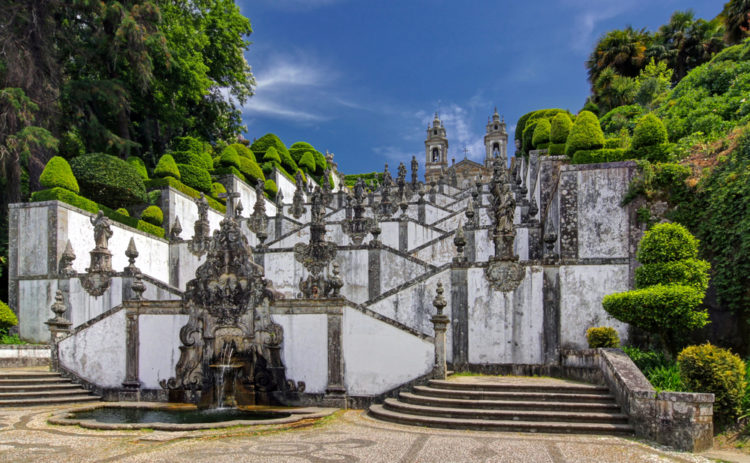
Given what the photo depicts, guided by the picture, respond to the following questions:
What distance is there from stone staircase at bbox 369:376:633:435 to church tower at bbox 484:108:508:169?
6388 centimetres

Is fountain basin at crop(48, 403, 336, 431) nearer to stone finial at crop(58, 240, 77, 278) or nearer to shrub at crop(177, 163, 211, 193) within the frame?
stone finial at crop(58, 240, 77, 278)

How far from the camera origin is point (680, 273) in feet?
40.8

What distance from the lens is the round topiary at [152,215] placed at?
25859 mm

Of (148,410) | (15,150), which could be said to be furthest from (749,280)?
(15,150)

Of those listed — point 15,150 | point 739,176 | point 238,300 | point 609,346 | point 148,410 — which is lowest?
point 148,410

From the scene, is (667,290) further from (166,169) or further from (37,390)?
(166,169)

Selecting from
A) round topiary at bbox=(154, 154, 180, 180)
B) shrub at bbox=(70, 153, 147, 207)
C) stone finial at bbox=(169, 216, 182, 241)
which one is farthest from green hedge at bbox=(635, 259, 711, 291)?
round topiary at bbox=(154, 154, 180, 180)

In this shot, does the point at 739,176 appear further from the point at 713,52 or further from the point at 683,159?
the point at 713,52

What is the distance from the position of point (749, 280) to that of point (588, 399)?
551cm

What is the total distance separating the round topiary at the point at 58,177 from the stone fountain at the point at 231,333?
11598mm

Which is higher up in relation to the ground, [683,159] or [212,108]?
[212,108]

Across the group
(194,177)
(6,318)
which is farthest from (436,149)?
(6,318)

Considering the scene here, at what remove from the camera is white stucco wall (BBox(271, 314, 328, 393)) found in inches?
522

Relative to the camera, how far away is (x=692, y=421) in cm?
909
